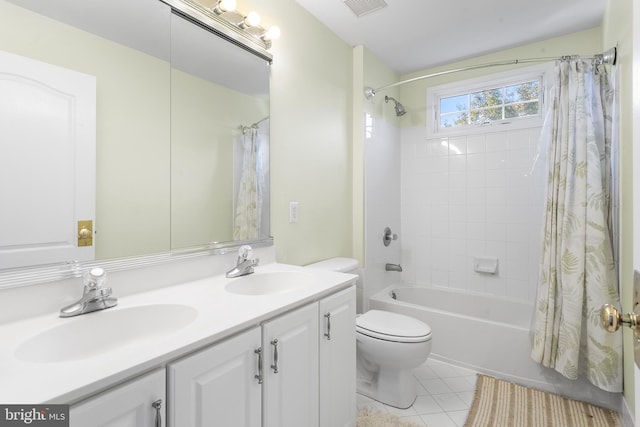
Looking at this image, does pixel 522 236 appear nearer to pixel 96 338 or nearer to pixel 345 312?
pixel 345 312

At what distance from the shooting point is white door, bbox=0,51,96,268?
0.93m

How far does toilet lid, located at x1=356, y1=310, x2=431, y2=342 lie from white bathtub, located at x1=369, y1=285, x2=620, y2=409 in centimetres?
48

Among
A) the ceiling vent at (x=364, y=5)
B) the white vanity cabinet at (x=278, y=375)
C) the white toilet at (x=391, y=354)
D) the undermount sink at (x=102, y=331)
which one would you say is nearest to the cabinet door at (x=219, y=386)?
the white vanity cabinet at (x=278, y=375)

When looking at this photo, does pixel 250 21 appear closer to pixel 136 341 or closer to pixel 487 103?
pixel 136 341

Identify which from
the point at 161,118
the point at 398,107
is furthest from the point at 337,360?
the point at 398,107

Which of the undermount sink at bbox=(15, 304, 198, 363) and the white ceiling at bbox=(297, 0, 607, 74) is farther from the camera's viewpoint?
the white ceiling at bbox=(297, 0, 607, 74)

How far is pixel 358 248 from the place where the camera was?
2.50m

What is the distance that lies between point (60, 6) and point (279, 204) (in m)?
1.22

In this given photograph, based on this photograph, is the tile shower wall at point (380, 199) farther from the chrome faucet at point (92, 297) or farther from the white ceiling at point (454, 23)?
the chrome faucet at point (92, 297)

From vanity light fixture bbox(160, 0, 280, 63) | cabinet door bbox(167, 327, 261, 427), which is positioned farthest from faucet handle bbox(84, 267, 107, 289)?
vanity light fixture bbox(160, 0, 280, 63)

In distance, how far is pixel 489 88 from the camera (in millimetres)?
2752

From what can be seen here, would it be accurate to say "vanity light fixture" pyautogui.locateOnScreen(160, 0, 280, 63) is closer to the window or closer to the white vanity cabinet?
the white vanity cabinet

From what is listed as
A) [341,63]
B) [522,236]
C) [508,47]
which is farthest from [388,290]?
[508,47]

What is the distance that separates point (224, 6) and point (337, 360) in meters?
1.71
